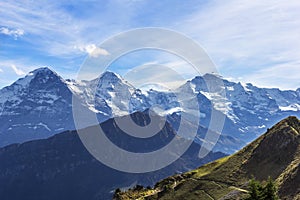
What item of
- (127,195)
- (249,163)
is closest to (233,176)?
(249,163)

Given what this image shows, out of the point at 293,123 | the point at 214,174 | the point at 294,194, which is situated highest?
the point at 293,123

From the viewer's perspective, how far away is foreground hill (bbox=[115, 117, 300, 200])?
165m

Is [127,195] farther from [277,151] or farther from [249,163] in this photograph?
[277,151]

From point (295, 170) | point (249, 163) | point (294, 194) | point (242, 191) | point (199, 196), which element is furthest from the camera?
point (249, 163)

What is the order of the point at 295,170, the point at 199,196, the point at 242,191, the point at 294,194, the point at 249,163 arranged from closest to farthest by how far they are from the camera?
the point at 294,194, the point at 295,170, the point at 242,191, the point at 199,196, the point at 249,163

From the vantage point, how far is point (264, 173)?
169m

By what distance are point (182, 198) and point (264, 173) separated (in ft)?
119

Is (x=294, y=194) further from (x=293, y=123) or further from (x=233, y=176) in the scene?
(x=293, y=123)

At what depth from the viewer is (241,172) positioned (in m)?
178

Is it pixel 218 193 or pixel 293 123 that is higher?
pixel 293 123

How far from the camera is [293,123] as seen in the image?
193750 mm

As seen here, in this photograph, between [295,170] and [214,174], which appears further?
[214,174]

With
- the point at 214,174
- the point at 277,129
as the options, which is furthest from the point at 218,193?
the point at 277,129

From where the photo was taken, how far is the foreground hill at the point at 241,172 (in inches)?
6481
